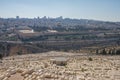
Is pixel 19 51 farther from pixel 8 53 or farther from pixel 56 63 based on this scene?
pixel 56 63

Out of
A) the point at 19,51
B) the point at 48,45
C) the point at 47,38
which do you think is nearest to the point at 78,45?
the point at 48,45

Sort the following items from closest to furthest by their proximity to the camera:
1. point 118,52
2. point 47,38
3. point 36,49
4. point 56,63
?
point 56,63
point 118,52
point 36,49
point 47,38

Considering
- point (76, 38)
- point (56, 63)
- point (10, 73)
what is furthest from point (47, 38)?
point (10, 73)

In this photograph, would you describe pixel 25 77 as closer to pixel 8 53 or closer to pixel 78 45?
pixel 8 53

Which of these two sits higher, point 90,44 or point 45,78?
point 45,78

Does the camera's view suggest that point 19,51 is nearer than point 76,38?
Yes

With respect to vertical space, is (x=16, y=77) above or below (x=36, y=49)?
above

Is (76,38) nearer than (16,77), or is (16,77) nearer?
(16,77)

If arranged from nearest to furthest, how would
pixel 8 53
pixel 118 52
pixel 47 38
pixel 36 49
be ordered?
pixel 118 52, pixel 8 53, pixel 36 49, pixel 47 38

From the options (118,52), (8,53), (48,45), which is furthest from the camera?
(48,45)
